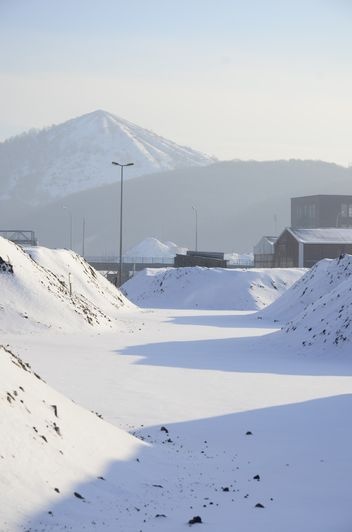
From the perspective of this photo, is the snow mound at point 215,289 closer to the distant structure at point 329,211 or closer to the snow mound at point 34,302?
the snow mound at point 34,302

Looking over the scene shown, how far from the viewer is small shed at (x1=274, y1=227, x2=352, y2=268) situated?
84000 mm

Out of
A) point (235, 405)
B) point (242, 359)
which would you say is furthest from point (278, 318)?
point (235, 405)

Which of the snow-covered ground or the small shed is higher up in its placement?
the small shed

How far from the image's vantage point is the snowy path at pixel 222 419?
32.9 ft

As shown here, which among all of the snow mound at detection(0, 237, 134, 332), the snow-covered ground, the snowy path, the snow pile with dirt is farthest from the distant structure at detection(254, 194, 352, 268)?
the snow-covered ground

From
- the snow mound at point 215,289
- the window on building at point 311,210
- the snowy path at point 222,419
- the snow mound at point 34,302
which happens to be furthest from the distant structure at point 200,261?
the window on building at point 311,210

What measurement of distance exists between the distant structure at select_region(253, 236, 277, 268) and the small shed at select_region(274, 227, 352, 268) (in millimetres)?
7884

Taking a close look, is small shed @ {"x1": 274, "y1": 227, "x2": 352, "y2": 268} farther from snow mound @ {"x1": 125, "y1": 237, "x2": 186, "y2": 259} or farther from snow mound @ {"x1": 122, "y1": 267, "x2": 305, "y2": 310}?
snow mound @ {"x1": 125, "y1": 237, "x2": 186, "y2": 259}

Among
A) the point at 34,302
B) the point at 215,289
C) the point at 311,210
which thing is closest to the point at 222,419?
the point at 34,302

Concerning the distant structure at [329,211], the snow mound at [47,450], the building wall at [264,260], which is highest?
the distant structure at [329,211]

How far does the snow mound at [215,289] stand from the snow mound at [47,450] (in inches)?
2041

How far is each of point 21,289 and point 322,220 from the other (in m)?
103

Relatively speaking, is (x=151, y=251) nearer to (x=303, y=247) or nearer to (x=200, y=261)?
(x=200, y=261)

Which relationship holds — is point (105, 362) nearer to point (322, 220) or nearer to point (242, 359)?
point (242, 359)
